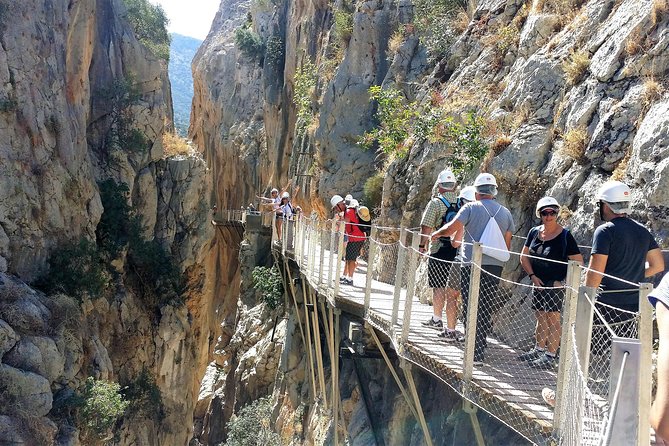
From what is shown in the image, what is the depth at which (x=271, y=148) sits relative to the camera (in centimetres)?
3103

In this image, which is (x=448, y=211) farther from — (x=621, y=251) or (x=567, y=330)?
(x=567, y=330)

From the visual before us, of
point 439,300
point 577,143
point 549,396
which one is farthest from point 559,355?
point 577,143

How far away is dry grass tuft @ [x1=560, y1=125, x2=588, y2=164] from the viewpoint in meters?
7.52

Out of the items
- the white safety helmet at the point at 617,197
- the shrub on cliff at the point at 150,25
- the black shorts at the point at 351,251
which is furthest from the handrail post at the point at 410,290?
the shrub on cliff at the point at 150,25

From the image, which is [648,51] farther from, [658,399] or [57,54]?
[57,54]

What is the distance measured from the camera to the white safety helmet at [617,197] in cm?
458

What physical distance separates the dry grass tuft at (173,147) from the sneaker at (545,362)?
66.8 feet

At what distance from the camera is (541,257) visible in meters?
5.19

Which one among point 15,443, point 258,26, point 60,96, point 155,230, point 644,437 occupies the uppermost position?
point 258,26

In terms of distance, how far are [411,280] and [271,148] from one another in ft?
84.3

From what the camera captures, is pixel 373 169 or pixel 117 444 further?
pixel 373 169

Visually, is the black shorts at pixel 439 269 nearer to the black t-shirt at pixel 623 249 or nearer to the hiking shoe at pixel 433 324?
the hiking shoe at pixel 433 324

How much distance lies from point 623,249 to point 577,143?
131 inches

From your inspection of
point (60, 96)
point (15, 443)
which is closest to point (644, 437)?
point (15, 443)
